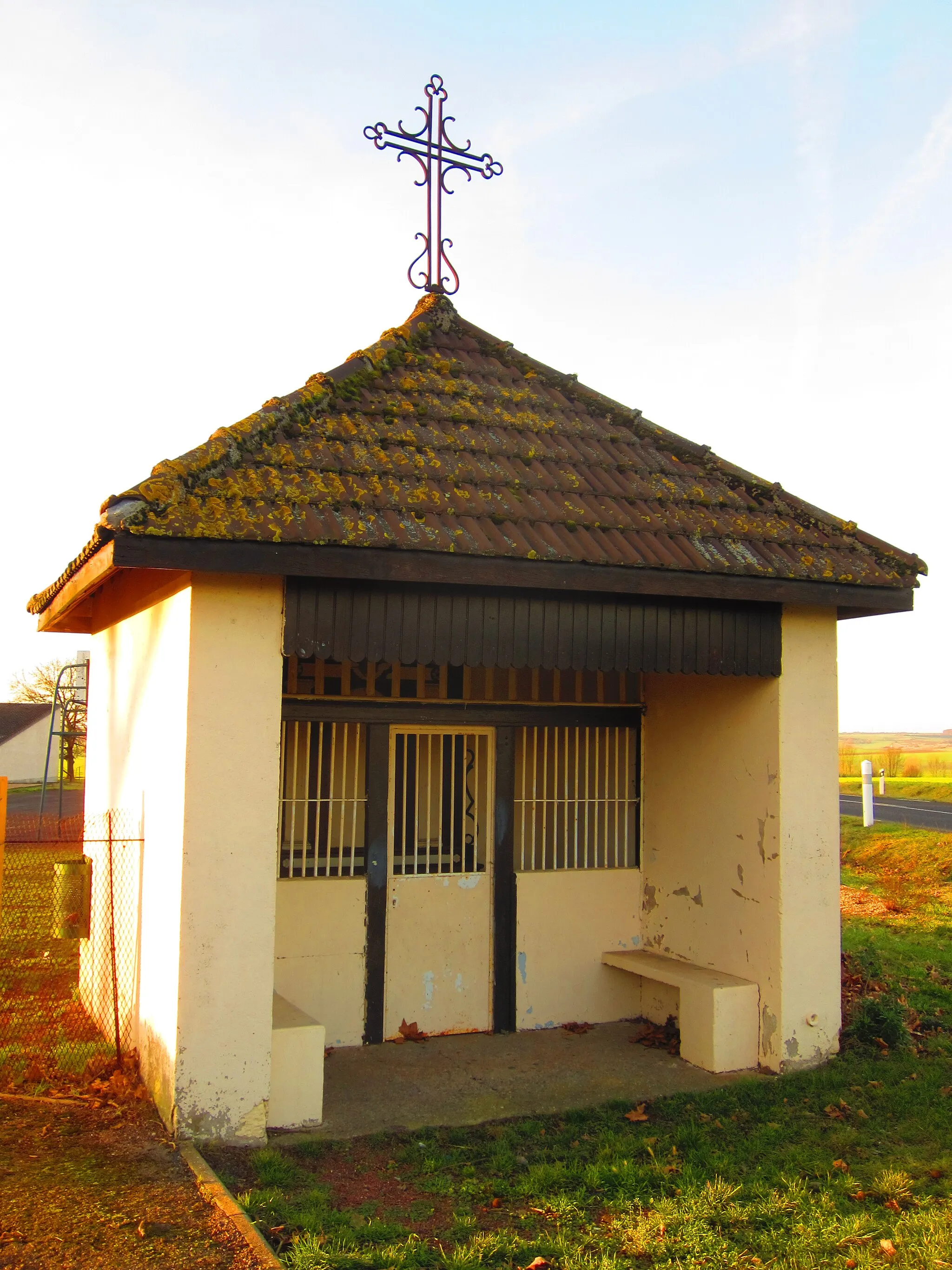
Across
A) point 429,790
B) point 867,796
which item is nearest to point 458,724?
point 429,790

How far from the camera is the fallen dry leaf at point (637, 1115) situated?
5.68m

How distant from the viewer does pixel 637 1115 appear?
571 centimetres

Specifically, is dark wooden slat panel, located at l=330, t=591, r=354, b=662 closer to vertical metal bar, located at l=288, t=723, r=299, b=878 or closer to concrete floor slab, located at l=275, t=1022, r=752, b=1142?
vertical metal bar, located at l=288, t=723, r=299, b=878

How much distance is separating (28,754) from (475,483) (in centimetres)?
5016

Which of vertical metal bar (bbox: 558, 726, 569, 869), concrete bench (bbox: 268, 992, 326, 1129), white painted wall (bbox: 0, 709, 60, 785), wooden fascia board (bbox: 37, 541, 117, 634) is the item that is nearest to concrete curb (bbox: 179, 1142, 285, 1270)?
concrete bench (bbox: 268, 992, 326, 1129)

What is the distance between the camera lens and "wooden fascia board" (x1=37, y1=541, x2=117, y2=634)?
17.3ft

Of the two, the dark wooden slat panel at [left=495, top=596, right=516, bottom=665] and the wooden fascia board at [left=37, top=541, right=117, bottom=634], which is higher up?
the wooden fascia board at [left=37, top=541, right=117, bottom=634]

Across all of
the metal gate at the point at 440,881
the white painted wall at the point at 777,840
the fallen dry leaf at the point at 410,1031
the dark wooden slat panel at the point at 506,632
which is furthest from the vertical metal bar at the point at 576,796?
the dark wooden slat panel at the point at 506,632

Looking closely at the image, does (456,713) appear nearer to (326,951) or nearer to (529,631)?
(529,631)

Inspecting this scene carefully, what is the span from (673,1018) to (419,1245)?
3.62 metres

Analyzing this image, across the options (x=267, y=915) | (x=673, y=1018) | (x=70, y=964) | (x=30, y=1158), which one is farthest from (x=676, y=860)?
(x=70, y=964)

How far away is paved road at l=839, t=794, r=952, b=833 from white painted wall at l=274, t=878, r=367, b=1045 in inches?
497

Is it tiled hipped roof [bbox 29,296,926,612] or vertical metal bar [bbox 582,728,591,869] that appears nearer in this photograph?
tiled hipped roof [bbox 29,296,926,612]

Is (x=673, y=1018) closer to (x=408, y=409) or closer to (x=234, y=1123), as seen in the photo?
(x=234, y=1123)
